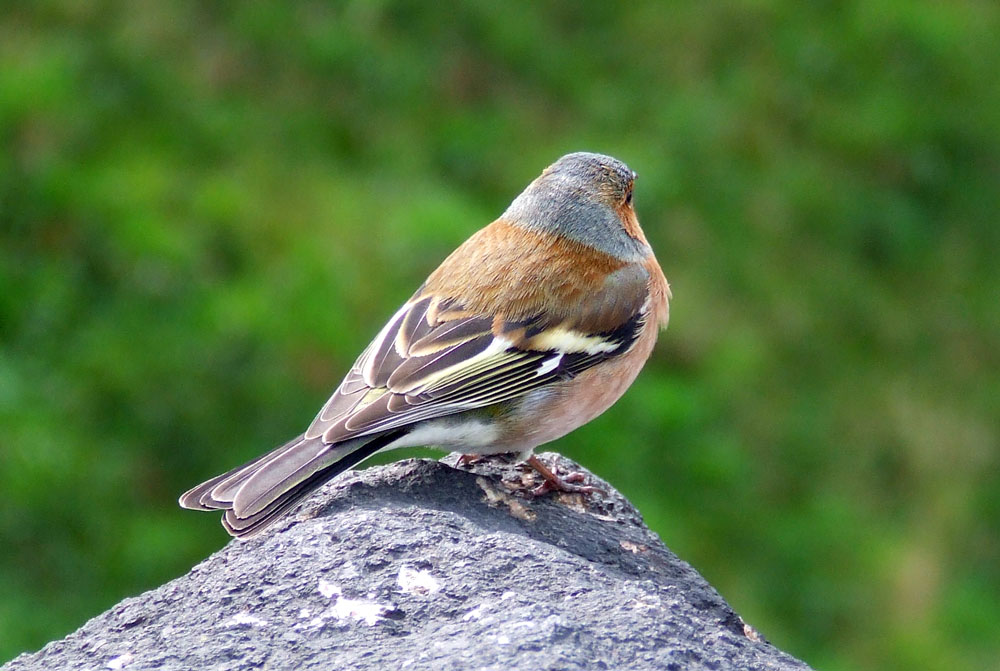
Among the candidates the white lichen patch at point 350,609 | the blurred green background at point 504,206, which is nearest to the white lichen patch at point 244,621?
the white lichen patch at point 350,609

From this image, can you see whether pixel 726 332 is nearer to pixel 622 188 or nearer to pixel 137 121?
pixel 622 188

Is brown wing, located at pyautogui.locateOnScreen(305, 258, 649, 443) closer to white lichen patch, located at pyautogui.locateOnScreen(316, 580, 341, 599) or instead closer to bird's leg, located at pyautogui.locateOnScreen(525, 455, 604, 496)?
bird's leg, located at pyautogui.locateOnScreen(525, 455, 604, 496)

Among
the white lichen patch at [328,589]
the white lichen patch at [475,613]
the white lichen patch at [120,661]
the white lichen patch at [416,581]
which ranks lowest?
the white lichen patch at [120,661]

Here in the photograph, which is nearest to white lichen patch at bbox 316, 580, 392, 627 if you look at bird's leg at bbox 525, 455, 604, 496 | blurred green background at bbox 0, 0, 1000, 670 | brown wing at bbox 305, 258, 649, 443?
brown wing at bbox 305, 258, 649, 443

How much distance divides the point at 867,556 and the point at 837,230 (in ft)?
6.77

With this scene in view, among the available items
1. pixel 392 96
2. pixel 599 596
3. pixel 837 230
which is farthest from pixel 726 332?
pixel 599 596

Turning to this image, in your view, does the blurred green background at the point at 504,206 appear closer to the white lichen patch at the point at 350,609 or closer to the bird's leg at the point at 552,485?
the bird's leg at the point at 552,485

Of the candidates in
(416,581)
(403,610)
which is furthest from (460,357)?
(403,610)

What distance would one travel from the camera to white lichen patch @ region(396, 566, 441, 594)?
11.2 ft

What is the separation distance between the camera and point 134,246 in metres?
7.31

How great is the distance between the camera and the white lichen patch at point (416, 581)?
11.2ft

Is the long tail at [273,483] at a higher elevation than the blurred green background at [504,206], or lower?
lower

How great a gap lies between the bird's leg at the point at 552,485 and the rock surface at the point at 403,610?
453mm

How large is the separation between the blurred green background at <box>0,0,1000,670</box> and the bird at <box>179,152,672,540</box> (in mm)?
2168
